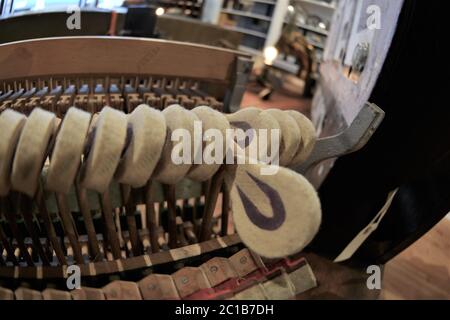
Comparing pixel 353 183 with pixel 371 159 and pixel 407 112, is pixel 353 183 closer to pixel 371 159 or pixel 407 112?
pixel 371 159

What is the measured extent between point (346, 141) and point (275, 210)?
0.94ft

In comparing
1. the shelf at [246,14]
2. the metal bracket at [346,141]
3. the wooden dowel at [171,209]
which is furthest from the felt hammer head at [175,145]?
the shelf at [246,14]

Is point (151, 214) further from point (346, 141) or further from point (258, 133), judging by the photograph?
point (346, 141)

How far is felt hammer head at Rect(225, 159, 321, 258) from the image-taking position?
16.8 inches

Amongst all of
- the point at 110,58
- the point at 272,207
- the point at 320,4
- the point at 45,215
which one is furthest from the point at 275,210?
the point at 320,4

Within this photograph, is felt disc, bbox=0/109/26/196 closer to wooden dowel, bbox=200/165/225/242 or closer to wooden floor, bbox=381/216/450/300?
wooden dowel, bbox=200/165/225/242

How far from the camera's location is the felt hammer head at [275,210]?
43 cm

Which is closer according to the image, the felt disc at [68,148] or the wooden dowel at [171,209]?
the felt disc at [68,148]

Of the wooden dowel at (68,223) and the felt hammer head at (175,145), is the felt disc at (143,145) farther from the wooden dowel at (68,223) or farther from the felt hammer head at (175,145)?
the wooden dowel at (68,223)

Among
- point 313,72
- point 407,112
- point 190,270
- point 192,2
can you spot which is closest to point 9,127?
point 190,270

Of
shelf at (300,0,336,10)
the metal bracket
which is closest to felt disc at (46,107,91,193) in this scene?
the metal bracket

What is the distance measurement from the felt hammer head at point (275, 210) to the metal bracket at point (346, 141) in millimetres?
225

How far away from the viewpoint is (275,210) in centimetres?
45

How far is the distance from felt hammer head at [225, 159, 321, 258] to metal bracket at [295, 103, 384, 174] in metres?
0.23
